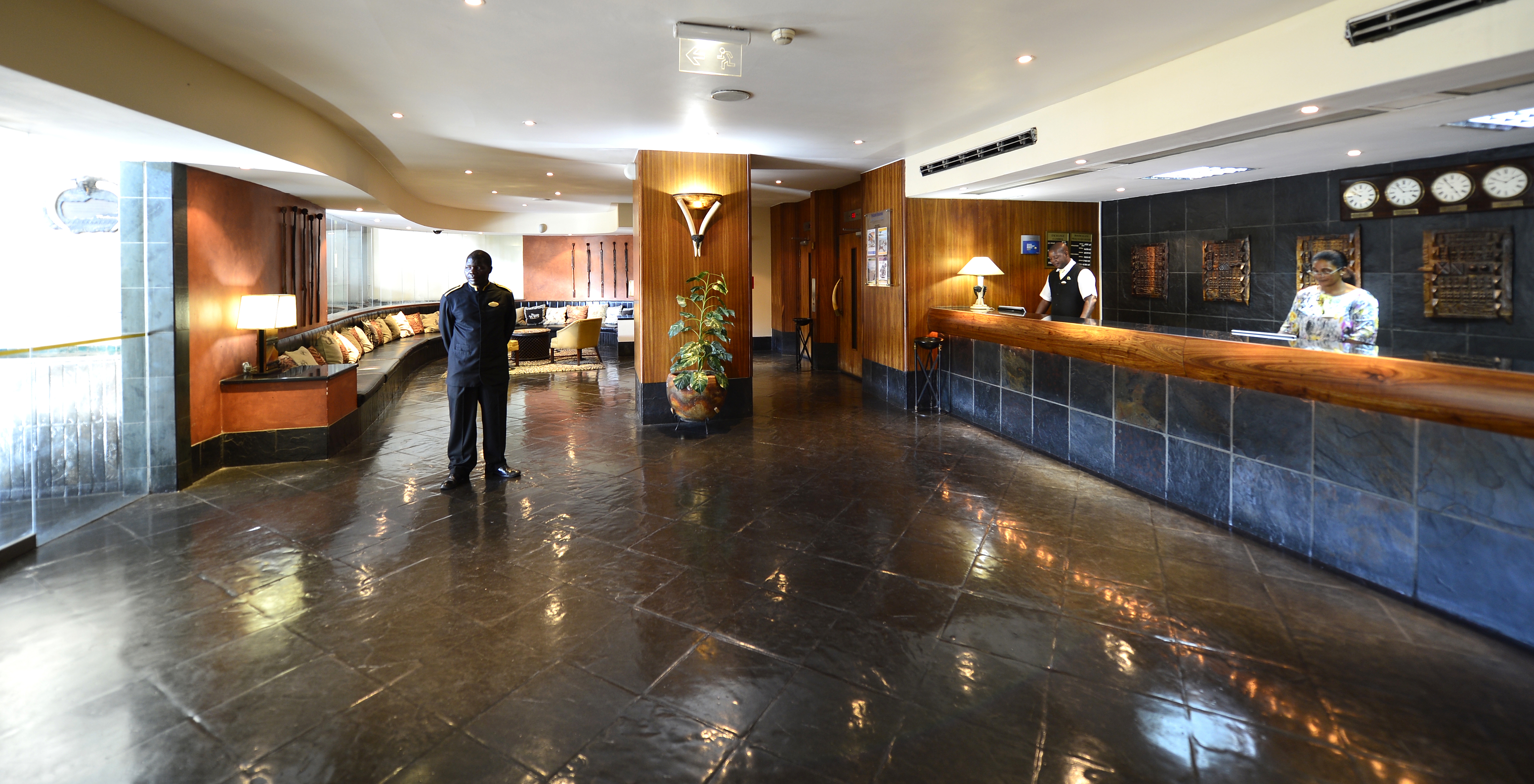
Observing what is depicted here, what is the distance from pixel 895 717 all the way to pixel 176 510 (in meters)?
4.80

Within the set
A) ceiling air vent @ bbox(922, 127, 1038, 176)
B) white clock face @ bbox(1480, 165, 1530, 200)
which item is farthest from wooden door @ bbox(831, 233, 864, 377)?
white clock face @ bbox(1480, 165, 1530, 200)

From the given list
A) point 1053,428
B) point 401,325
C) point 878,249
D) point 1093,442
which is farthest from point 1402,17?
point 401,325

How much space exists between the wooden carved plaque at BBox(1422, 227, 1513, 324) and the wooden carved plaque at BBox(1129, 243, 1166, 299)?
8.72 feet

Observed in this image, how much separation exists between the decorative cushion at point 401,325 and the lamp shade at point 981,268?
30.2 ft

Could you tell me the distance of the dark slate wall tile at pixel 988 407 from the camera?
677cm

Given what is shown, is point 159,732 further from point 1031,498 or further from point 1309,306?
point 1309,306

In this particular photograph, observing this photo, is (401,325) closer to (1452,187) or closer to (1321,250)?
(1321,250)

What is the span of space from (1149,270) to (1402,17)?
5.69 meters

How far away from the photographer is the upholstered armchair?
40.5ft

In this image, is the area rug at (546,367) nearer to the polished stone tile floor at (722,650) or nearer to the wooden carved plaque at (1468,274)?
the polished stone tile floor at (722,650)

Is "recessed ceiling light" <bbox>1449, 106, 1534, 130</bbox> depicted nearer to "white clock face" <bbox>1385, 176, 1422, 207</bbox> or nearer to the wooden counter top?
"white clock face" <bbox>1385, 176, 1422, 207</bbox>

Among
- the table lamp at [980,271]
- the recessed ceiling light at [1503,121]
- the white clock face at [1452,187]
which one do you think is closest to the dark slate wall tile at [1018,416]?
the table lamp at [980,271]

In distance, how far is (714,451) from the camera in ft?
20.1

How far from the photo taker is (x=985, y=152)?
21.5 ft
